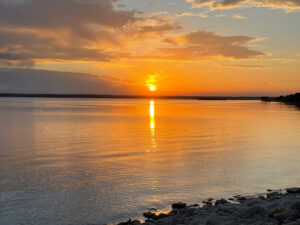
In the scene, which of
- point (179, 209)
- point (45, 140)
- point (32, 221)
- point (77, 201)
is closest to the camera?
point (32, 221)

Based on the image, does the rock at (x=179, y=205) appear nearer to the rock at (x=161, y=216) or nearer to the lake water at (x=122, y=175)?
the lake water at (x=122, y=175)

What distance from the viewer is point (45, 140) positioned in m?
30.0

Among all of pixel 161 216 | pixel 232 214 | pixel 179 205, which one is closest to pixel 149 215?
pixel 161 216

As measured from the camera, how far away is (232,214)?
10.6m

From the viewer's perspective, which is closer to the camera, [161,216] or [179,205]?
[161,216]

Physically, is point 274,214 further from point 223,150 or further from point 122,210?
point 223,150

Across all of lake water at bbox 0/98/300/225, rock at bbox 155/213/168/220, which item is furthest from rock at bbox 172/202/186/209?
rock at bbox 155/213/168/220

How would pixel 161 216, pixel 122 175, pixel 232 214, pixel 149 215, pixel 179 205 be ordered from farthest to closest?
pixel 122 175 < pixel 179 205 < pixel 149 215 < pixel 161 216 < pixel 232 214

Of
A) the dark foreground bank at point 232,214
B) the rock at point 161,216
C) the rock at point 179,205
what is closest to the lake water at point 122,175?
the rock at point 179,205

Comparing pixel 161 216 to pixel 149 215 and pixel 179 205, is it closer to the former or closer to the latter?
pixel 149 215

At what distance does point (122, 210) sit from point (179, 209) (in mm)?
2276

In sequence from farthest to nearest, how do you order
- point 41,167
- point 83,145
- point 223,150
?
point 83,145
point 223,150
point 41,167

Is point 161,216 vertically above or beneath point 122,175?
beneath

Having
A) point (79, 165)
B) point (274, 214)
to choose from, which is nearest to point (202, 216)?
point (274, 214)
